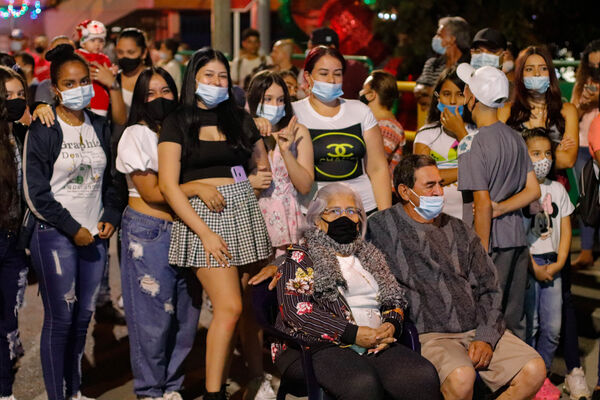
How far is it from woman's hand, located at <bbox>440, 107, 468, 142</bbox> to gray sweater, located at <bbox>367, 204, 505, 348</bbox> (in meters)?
0.83

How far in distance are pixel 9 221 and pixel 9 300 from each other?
1.67 ft

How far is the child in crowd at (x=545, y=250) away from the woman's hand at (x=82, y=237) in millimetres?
2603

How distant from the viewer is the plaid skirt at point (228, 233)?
4809 millimetres

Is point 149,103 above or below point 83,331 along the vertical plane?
above

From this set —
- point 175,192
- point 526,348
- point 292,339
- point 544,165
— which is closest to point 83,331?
point 175,192

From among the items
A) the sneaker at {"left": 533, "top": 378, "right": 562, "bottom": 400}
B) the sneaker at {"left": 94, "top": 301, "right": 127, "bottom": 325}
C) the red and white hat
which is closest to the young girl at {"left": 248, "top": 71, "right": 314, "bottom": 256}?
the sneaker at {"left": 533, "top": 378, "right": 562, "bottom": 400}

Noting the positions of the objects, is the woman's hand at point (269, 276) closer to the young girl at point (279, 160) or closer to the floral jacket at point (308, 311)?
the floral jacket at point (308, 311)

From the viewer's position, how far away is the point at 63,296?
4957mm

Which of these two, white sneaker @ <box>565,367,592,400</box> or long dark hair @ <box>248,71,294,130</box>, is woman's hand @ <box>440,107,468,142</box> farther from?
white sneaker @ <box>565,367,592,400</box>

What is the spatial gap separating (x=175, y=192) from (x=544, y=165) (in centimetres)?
230

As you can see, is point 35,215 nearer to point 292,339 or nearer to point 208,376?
point 208,376

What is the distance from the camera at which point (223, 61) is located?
489 centimetres

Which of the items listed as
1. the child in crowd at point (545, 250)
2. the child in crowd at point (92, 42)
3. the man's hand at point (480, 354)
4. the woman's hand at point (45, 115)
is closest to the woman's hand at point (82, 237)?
the woman's hand at point (45, 115)

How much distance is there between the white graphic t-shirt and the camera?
194 inches
